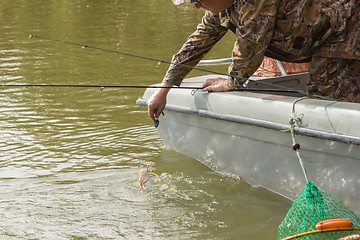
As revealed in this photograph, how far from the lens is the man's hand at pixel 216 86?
3.92 m

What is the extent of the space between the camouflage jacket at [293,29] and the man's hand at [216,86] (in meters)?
0.37

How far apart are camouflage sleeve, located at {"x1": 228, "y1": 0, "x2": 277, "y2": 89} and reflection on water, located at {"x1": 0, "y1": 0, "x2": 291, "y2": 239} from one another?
39.2 inches

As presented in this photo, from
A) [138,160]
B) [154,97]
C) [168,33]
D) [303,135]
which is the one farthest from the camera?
[168,33]

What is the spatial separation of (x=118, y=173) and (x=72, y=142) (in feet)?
3.44

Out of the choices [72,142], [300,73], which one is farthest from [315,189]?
[72,142]

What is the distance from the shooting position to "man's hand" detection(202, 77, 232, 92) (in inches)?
154

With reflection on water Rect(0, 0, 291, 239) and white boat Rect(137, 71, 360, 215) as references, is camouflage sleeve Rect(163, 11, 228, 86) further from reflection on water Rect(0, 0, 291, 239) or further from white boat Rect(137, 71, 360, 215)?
reflection on water Rect(0, 0, 291, 239)

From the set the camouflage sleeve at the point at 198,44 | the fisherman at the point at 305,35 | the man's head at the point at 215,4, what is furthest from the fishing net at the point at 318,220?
the camouflage sleeve at the point at 198,44

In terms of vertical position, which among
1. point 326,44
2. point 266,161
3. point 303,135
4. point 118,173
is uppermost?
point 326,44

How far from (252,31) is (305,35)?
32 centimetres

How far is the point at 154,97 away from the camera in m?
4.08

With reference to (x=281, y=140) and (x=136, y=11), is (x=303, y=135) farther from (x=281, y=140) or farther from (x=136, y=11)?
(x=136, y=11)

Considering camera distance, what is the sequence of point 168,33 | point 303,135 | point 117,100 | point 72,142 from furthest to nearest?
point 168,33 → point 117,100 → point 72,142 → point 303,135

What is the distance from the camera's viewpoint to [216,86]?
156 inches
